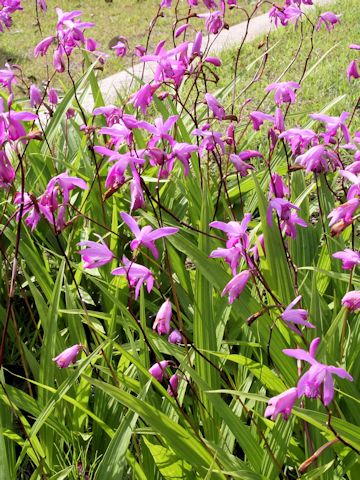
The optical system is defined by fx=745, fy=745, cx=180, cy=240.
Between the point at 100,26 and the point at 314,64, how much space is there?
492 centimetres

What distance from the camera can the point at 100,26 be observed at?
338 inches

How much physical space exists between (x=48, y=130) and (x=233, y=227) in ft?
4.69

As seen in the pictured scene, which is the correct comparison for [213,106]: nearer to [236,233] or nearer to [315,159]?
[315,159]

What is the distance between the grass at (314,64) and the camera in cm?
479

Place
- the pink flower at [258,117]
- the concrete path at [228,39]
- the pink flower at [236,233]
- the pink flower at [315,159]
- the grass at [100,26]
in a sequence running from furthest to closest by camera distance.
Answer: the grass at [100,26] < the concrete path at [228,39] < the pink flower at [258,117] < the pink flower at [315,159] < the pink flower at [236,233]

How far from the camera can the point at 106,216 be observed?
258 cm

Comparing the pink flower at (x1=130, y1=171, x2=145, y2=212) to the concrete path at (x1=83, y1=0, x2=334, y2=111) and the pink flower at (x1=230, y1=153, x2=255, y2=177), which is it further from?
the concrete path at (x1=83, y1=0, x2=334, y2=111)

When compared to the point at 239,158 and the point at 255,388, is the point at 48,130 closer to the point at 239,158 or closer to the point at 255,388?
the point at 239,158

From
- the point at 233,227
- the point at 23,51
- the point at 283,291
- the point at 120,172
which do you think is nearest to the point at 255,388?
the point at 283,291

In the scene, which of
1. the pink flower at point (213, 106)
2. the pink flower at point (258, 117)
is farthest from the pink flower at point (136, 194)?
the pink flower at point (258, 117)

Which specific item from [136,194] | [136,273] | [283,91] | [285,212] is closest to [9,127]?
[136,194]

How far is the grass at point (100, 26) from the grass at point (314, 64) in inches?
57.1

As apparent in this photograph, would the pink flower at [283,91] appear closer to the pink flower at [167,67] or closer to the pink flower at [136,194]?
the pink flower at [167,67]

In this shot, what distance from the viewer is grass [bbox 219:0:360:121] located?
479cm
